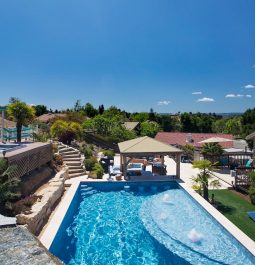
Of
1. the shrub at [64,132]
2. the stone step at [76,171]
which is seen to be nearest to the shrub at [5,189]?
the stone step at [76,171]

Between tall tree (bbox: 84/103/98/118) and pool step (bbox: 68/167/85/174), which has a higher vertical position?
tall tree (bbox: 84/103/98/118)

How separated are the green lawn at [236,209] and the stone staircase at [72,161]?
32.1 ft

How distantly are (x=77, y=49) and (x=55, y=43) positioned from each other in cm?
263

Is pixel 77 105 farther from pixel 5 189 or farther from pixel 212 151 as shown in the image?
pixel 5 189

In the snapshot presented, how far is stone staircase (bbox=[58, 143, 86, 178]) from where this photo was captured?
20562 mm

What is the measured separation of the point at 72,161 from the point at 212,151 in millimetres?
11707

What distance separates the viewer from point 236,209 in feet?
42.6

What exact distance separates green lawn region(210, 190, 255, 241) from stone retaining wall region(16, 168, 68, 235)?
7.77 meters

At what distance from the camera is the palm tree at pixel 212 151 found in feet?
76.8

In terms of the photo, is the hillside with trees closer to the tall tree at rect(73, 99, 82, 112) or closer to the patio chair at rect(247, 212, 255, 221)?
the tall tree at rect(73, 99, 82, 112)

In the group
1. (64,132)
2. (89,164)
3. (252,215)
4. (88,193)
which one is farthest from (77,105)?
(252,215)

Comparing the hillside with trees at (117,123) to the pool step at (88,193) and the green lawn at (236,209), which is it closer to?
the pool step at (88,193)

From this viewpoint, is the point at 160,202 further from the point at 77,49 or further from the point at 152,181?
the point at 77,49

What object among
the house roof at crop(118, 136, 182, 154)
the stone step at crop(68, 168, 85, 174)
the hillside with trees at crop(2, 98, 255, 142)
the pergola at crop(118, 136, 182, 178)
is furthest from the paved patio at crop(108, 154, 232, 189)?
the hillside with trees at crop(2, 98, 255, 142)
